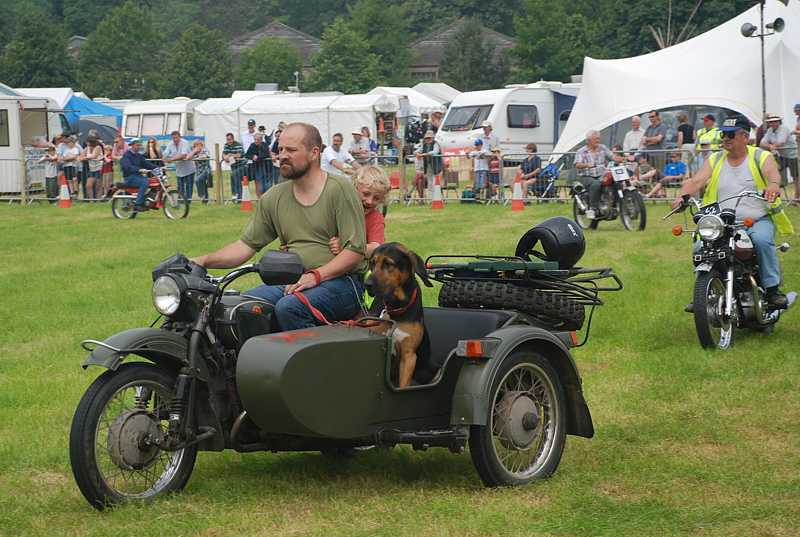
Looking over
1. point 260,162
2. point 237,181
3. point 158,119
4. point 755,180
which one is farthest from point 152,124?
point 755,180

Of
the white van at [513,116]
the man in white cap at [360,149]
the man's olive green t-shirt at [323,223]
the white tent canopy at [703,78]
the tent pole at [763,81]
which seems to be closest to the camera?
the man's olive green t-shirt at [323,223]

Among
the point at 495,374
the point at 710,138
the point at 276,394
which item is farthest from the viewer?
the point at 710,138

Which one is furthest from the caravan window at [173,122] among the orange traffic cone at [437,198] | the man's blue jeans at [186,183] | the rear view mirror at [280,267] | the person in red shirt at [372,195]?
the rear view mirror at [280,267]

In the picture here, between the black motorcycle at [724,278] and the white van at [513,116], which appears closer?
the black motorcycle at [724,278]

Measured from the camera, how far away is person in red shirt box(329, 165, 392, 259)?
23.0ft

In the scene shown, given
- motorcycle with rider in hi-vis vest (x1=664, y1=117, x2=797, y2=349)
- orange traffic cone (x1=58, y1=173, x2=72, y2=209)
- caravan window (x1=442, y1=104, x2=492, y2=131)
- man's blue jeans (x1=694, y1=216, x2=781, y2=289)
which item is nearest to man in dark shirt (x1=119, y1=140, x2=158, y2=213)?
orange traffic cone (x1=58, y1=173, x2=72, y2=209)

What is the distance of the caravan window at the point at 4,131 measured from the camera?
33.2 m

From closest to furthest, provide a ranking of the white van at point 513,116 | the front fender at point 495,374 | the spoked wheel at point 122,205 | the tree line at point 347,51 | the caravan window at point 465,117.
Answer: the front fender at point 495,374 → the spoked wheel at point 122,205 → the white van at point 513,116 → the caravan window at point 465,117 → the tree line at point 347,51

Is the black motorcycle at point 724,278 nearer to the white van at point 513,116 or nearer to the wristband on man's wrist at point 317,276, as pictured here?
the wristband on man's wrist at point 317,276

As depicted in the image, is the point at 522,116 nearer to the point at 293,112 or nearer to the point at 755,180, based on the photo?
the point at 293,112

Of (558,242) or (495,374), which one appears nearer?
(495,374)

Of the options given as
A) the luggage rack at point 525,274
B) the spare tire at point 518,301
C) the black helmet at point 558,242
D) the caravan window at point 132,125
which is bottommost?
the spare tire at point 518,301

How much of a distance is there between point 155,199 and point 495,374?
19989 mm

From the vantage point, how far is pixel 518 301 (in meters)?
6.60
